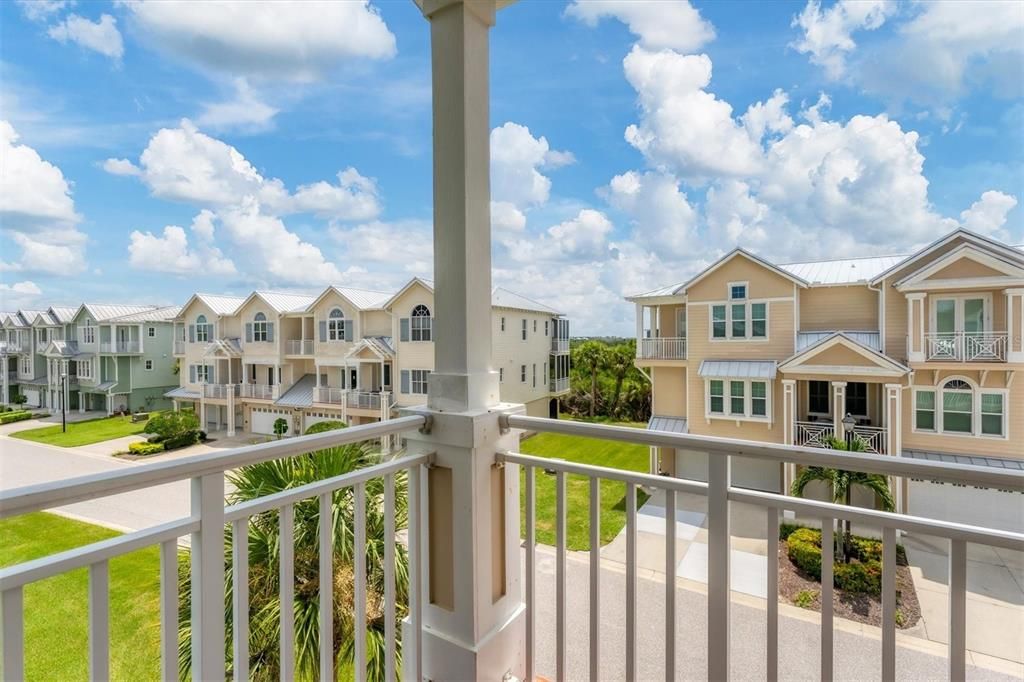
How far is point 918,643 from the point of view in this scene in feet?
5.10

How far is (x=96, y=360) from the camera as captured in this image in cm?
319

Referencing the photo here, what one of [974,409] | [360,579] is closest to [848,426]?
[974,409]

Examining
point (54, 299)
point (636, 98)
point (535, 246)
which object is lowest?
point (54, 299)

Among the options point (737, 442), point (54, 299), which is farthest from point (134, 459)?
point (737, 442)

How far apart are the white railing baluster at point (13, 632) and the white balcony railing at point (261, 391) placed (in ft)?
13.3

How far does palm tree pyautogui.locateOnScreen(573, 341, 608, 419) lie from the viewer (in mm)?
2879

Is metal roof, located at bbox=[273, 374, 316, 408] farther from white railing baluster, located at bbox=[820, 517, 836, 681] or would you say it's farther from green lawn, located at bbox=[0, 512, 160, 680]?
white railing baluster, located at bbox=[820, 517, 836, 681]

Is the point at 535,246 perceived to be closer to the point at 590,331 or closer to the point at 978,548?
the point at 590,331

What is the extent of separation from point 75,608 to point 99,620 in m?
0.48

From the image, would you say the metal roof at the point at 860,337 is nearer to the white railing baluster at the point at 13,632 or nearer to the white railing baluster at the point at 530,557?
the white railing baluster at the point at 530,557

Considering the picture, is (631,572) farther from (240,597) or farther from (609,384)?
(609,384)

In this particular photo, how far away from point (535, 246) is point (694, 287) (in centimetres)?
150

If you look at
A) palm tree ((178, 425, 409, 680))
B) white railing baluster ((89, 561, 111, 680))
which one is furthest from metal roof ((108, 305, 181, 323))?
white railing baluster ((89, 561, 111, 680))

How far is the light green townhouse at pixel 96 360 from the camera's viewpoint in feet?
9.75
